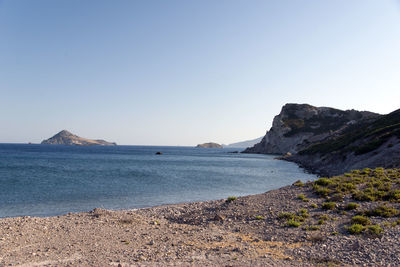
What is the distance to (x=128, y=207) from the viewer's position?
28203mm

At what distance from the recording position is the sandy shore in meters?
11.5

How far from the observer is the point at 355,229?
48.0 ft

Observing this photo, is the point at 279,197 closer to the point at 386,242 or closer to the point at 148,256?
the point at 386,242

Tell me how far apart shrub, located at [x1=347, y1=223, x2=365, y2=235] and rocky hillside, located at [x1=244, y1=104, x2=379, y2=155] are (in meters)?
126

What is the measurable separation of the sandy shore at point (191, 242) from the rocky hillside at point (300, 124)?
4923 inches

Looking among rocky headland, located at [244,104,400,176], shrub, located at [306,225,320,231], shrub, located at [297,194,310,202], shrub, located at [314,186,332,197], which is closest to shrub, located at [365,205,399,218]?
shrub, located at [306,225,320,231]

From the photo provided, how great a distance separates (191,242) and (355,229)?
8.41m

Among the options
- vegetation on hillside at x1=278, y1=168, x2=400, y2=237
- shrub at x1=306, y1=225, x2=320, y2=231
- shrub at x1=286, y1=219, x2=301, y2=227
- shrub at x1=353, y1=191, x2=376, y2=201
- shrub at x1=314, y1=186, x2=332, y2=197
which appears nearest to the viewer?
shrub at x1=306, y1=225, x2=320, y2=231

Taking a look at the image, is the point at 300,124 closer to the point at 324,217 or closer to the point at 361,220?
the point at 324,217

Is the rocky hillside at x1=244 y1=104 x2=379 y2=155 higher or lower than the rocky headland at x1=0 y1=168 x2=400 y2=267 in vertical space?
higher

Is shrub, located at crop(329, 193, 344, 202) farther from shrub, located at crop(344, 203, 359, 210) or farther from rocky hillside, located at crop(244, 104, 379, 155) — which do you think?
rocky hillside, located at crop(244, 104, 379, 155)

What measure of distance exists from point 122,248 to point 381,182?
22.4 meters

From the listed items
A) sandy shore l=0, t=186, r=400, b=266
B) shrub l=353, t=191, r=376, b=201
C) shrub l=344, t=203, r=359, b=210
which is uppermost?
shrub l=353, t=191, r=376, b=201

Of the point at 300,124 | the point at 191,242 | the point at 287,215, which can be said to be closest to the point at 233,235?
the point at 191,242
